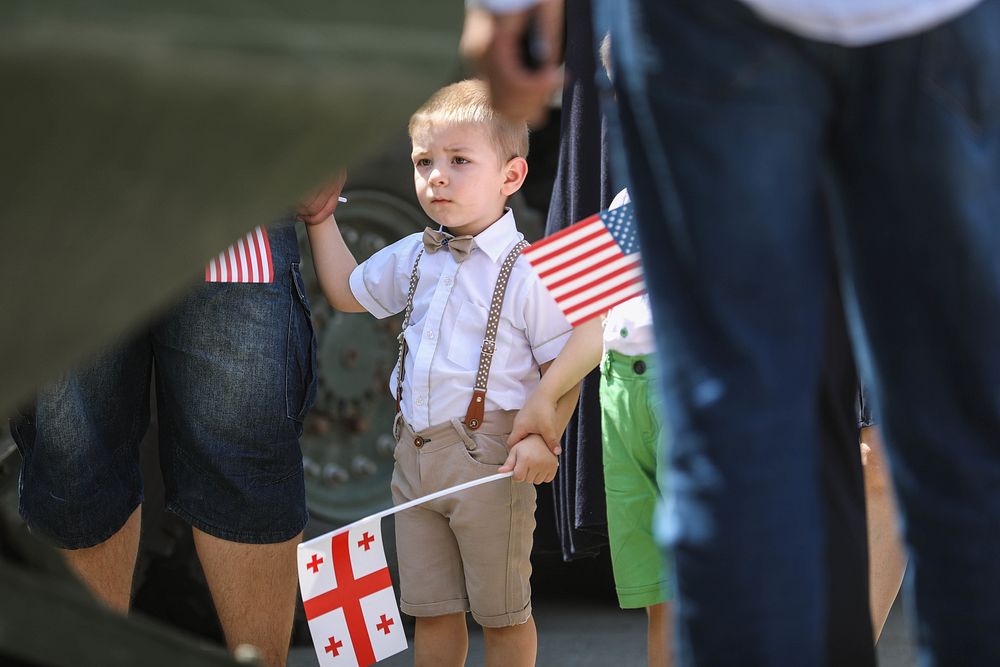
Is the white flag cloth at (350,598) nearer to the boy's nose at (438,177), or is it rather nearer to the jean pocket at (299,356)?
the jean pocket at (299,356)

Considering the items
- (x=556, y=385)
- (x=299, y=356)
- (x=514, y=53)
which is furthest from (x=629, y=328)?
(x=514, y=53)

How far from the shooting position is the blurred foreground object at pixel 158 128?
1065mm

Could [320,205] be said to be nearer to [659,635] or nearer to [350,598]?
[350,598]

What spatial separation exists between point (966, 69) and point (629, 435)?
159 centimetres

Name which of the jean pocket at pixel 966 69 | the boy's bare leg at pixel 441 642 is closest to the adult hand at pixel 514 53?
the jean pocket at pixel 966 69

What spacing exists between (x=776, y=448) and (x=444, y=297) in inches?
64.8

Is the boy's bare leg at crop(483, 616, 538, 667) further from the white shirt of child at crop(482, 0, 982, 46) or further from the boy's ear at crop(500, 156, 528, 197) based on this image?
the white shirt of child at crop(482, 0, 982, 46)

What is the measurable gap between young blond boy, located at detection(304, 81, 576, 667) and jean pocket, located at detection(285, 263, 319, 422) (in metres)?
0.18

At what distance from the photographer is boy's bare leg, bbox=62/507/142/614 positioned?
9.18 ft

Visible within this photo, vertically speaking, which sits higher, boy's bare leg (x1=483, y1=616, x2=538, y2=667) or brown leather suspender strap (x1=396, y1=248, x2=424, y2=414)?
brown leather suspender strap (x1=396, y1=248, x2=424, y2=414)

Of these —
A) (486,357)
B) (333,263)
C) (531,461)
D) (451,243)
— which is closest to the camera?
(531,461)

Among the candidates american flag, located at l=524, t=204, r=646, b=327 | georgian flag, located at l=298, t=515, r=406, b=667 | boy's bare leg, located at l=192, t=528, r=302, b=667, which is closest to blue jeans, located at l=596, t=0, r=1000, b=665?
american flag, located at l=524, t=204, r=646, b=327

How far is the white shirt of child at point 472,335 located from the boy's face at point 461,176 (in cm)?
6

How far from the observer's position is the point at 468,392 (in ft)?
9.33
